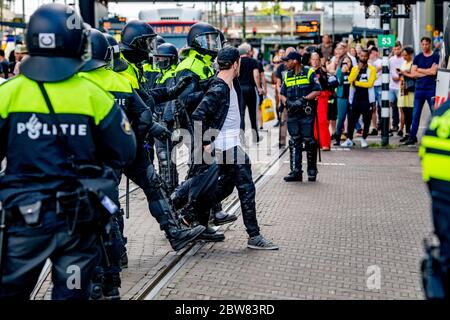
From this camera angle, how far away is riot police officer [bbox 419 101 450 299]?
11.0ft

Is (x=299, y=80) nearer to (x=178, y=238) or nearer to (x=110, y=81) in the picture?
(x=178, y=238)

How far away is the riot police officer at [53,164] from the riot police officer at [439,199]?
5.29ft

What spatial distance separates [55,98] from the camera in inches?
155

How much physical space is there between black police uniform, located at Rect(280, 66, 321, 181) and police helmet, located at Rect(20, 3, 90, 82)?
7342mm

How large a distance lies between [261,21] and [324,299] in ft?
322

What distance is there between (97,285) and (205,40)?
416 centimetres

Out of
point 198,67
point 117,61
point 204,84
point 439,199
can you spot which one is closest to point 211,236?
point 204,84

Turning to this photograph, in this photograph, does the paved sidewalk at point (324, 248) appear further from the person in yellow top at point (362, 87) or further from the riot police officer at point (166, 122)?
the person in yellow top at point (362, 87)

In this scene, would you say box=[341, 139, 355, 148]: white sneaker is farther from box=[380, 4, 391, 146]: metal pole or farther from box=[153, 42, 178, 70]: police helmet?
box=[153, 42, 178, 70]: police helmet

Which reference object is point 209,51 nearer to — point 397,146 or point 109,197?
point 109,197

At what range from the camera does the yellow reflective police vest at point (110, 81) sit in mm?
6020

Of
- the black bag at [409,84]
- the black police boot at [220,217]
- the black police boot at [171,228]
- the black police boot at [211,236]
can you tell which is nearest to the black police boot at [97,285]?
the black police boot at [171,228]

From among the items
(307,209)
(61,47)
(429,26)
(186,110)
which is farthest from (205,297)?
(429,26)

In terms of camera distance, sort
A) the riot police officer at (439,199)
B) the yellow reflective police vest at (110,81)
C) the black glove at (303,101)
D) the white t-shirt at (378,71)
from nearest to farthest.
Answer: the riot police officer at (439,199) < the yellow reflective police vest at (110,81) < the black glove at (303,101) < the white t-shirt at (378,71)
